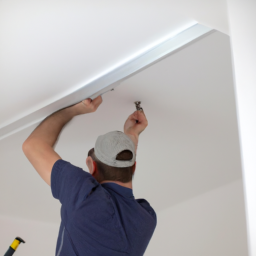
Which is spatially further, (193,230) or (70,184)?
(193,230)

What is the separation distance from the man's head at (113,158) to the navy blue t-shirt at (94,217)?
0.16 feet

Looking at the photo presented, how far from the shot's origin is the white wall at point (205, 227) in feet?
10.2

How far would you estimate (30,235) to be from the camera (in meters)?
2.96

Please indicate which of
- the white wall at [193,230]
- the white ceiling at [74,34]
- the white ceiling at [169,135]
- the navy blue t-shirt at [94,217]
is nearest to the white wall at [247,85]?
the white ceiling at [74,34]

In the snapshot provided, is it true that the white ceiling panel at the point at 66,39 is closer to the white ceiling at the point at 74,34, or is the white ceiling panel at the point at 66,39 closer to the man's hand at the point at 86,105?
the white ceiling at the point at 74,34

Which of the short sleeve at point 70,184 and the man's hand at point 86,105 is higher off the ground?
the man's hand at point 86,105

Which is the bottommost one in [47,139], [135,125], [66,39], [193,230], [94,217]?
[94,217]

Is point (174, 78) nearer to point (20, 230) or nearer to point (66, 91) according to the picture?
point (66, 91)

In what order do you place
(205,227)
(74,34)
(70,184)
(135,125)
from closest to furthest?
(74,34) < (70,184) < (135,125) < (205,227)

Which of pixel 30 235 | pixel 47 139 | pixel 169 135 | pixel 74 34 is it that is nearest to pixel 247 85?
pixel 74 34

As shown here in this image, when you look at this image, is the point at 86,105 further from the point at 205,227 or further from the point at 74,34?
the point at 205,227

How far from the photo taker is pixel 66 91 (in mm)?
1256

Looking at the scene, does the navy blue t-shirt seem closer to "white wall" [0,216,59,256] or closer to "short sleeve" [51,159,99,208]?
"short sleeve" [51,159,99,208]

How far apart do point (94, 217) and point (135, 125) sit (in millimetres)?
747
